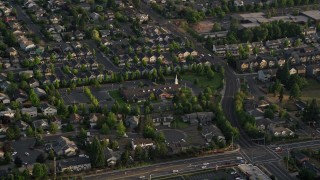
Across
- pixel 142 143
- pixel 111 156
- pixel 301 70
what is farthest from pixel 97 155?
pixel 301 70

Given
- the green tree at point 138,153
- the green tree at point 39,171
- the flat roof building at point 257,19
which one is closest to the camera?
the green tree at point 39,171

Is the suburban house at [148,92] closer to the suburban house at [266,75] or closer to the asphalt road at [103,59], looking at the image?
the asphalt road at [103,59]

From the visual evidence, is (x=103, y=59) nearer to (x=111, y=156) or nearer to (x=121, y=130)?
(x=121, y=130)

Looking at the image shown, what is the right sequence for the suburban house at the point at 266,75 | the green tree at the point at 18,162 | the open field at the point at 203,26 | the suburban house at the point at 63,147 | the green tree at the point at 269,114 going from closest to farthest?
the green tree at the point at 18,162 < the suburban house at the point at 63,147 < the green tree at the point at 269,114 < the suburban house at the point at 266,75 < the open field at the point at 203,26

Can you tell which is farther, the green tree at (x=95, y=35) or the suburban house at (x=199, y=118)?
the green tree at (x=95, y=35)

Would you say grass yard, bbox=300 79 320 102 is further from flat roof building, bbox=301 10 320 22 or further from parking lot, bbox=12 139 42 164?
parking lot, bbox=12 139 42 164

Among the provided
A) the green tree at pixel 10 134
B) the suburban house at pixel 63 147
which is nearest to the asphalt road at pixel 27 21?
the green tree at pixel 10 134
